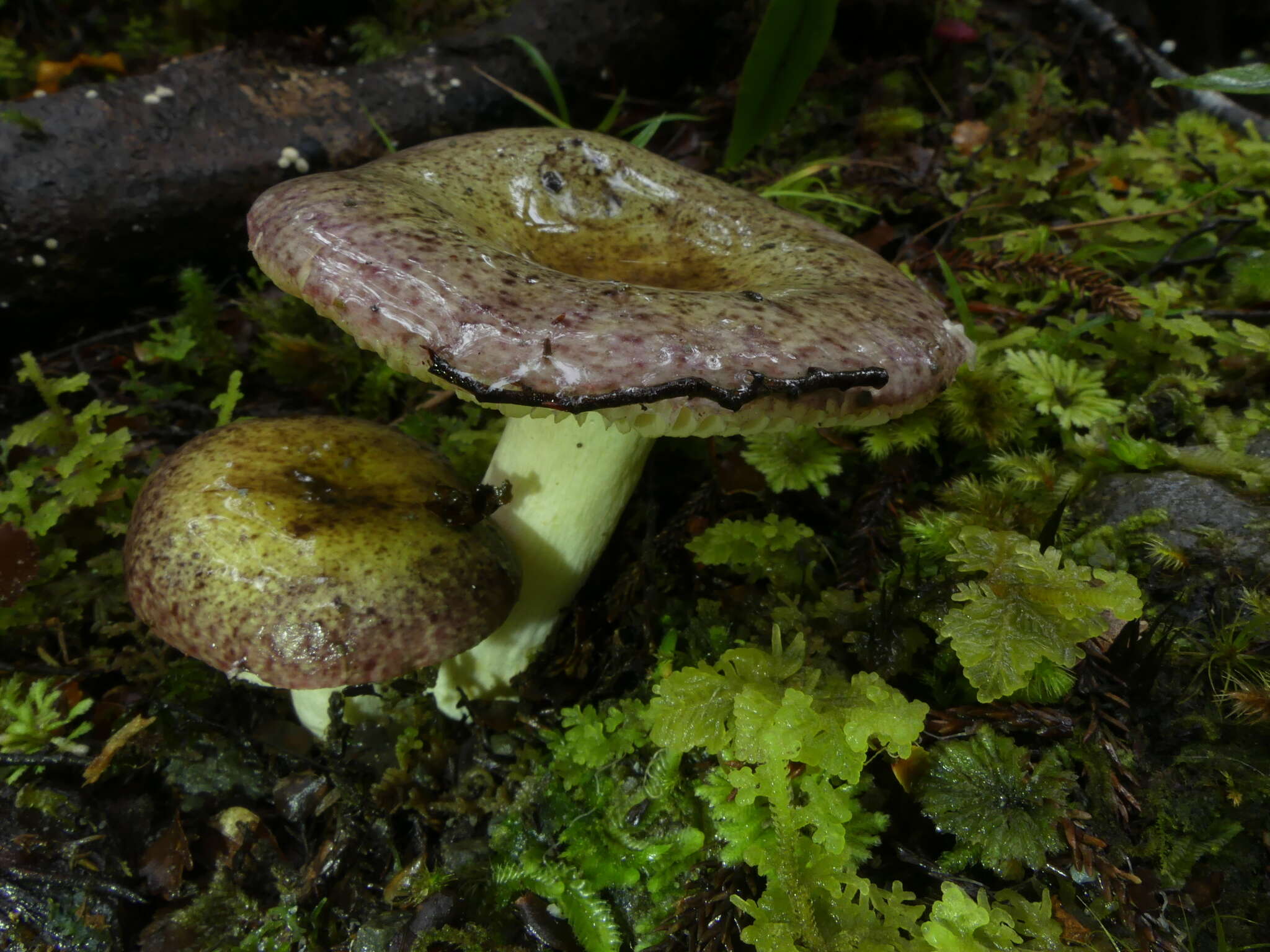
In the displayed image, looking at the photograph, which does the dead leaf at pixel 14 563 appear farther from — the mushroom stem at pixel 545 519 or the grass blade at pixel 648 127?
the grass blade at pixel 648 127

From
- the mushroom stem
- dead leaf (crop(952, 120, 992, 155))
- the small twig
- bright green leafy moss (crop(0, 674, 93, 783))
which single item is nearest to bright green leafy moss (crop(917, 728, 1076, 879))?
the mushroom stem

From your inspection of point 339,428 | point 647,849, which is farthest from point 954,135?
point 647,849

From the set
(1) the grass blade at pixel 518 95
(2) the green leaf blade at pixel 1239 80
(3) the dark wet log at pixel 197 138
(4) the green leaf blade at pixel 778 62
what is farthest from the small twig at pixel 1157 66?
(1) the grass blade at pixel 518 95

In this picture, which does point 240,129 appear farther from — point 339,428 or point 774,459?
point 774,459

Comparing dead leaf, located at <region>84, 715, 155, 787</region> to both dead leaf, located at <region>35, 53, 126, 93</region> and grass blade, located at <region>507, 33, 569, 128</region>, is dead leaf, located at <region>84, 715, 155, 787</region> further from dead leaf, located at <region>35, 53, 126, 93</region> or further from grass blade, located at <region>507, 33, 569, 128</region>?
dead leaf, located at <region>35, 53, 126, 93</region>

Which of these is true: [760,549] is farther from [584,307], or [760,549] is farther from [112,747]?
[112,747]
